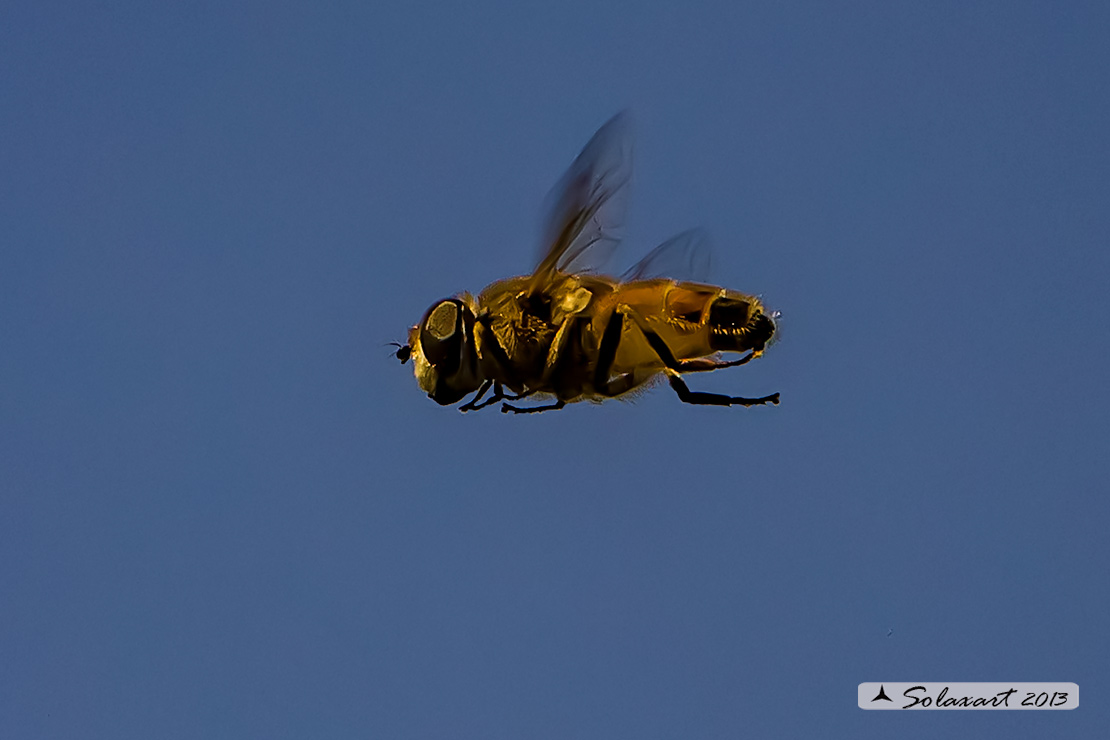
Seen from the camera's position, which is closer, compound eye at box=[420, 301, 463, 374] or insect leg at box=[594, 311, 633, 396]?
insect leg at box=[594, 311, 633, 396]

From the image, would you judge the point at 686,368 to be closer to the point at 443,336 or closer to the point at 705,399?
the point at 705,399

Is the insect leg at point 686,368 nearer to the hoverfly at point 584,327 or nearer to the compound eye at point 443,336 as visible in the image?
the hoverfly at point 584,327

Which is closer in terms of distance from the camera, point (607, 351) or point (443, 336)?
point (607, 351)

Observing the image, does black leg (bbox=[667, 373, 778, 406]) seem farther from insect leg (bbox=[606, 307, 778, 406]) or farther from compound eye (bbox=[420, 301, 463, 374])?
compound eye (bbox=[420, 301, 463, 374])

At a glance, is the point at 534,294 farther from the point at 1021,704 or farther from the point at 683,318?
the point at 1021,704

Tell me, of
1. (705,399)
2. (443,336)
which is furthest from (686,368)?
(443,336)

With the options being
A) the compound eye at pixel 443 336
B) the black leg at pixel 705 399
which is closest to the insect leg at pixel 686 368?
the black leg at pixel 705 399

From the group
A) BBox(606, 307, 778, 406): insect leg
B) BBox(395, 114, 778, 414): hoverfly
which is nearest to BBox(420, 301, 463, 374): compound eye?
BBox(395, 114, 778, 414): hoverfly
